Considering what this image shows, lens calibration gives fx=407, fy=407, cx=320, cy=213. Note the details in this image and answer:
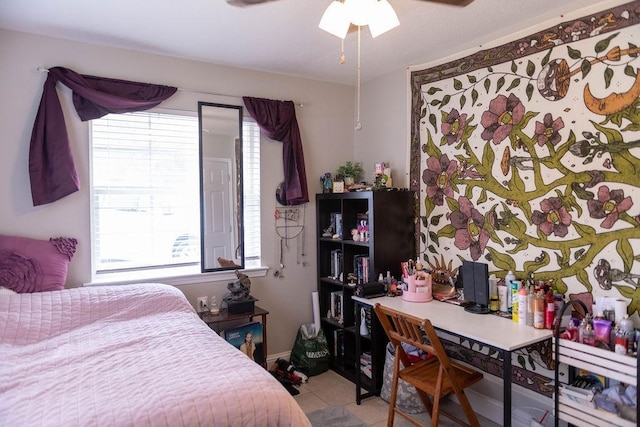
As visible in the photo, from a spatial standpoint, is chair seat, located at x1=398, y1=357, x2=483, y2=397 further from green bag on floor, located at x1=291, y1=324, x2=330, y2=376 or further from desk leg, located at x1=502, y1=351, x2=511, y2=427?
green bag on floor, located at x1=291, y1=324, x2=330, y2=376

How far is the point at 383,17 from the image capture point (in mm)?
1704

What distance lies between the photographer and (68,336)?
7.11 ft

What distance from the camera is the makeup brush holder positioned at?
2762 mm

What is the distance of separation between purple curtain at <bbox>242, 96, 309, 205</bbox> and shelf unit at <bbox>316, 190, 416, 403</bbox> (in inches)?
10.3

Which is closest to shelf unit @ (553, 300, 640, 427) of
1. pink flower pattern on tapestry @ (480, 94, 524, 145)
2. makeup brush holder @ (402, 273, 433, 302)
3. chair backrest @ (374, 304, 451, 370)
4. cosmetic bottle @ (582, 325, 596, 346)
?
cosmetic bottle @ (582, 325, 596, 346)

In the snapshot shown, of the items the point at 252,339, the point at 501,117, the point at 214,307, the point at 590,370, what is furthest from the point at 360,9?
the point at 252,339

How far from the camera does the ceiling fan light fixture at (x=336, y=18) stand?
1.71 meters

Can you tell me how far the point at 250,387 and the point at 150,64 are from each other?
2467mm

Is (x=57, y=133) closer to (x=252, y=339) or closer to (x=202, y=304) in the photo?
(x=202, y=304)

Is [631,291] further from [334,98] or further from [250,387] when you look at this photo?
[334,98]

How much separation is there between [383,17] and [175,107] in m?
1.96

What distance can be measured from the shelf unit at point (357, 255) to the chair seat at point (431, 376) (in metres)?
0.56

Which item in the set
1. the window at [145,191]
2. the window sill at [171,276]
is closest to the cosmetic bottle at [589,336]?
the window sill at [171,276]

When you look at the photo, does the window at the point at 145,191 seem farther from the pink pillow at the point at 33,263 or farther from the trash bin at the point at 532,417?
the trash bin at the point at 532,417
